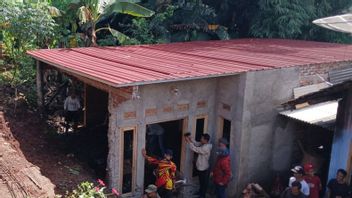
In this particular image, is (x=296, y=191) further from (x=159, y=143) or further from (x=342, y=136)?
(x=159, y=143)

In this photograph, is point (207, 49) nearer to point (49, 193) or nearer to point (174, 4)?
point (174, 4)

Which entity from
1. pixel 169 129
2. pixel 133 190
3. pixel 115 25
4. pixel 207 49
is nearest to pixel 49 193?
pixel 133 190

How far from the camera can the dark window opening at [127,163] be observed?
9016mm

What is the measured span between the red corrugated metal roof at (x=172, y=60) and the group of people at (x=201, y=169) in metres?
1.62

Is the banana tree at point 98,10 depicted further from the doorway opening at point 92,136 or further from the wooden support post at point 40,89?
the wooden support post at point 40,89

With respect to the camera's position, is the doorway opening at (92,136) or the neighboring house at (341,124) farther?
the doorway opening at (92,136)

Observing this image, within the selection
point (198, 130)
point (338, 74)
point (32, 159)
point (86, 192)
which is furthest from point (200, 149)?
point (338, 74)

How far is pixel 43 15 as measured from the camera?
12.8 metres

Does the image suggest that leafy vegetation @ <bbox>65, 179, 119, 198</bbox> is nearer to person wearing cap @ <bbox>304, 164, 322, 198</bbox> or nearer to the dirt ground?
the dirt ground

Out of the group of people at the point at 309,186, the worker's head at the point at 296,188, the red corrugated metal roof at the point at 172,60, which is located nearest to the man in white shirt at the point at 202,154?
the red corrugated metal roof at the point at 172,60

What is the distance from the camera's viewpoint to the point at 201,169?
9.21 m

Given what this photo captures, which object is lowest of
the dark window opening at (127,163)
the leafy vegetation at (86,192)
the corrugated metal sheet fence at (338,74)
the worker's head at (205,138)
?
the dark window opening at (127,163)

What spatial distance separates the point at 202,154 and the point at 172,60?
2656mm

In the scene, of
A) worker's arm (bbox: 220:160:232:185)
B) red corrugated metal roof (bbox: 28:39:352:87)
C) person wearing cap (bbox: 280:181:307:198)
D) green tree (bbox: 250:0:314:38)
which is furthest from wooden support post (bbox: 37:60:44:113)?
green tree (bbox: 250:0:314:38)
